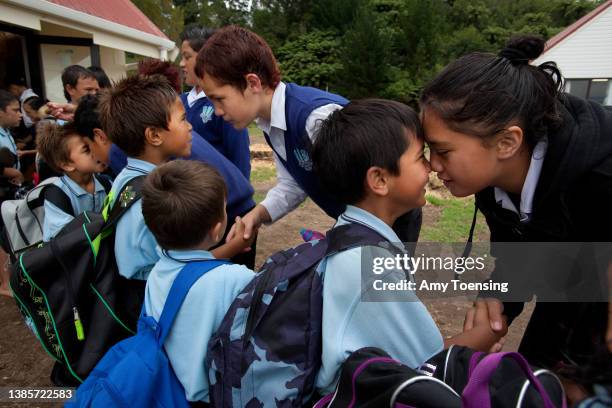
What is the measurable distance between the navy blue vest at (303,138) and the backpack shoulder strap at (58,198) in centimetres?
118

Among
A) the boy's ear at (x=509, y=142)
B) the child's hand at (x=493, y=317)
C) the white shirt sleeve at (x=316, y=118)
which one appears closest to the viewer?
the boy's ear at (x=509, y=142)

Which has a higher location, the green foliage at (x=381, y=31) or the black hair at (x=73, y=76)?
the green foliage at (x=381, y=31)

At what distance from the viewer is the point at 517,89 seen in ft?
4.62

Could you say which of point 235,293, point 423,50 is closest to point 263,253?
point 235,293

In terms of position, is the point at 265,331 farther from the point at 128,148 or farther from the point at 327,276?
the point at 128,148

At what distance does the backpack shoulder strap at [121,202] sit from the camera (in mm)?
1792

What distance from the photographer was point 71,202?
2.41 m

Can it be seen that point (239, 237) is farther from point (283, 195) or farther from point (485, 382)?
point (485, 382)

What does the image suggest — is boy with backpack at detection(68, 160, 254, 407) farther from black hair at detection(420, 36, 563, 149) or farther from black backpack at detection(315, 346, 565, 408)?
black hair at detection(420, 36, 563, 149)

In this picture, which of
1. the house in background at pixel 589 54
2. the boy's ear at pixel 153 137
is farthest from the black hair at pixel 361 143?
the house in background at pixel 589 54

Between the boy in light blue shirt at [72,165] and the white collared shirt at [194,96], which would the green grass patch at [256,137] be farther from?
the boy in light blue shirt at [72,165]

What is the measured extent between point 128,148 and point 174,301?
95 cm

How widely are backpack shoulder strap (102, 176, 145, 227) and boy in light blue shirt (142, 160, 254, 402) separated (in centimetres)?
26

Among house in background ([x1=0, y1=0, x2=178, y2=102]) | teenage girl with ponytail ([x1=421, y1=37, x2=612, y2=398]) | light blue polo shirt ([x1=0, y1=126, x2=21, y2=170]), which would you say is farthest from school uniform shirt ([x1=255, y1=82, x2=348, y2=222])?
house in background ([x1=0, y1=0, x2=178, y2=102])
